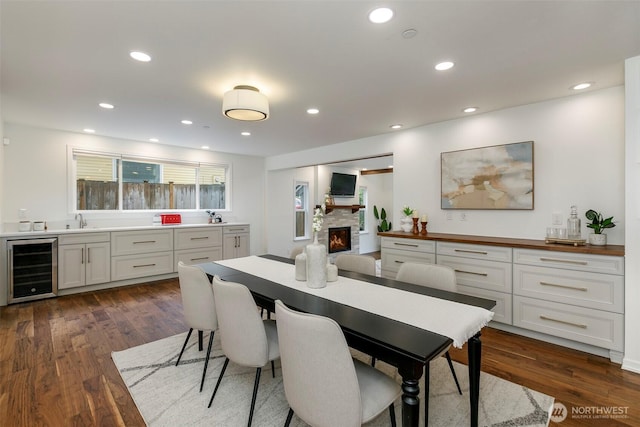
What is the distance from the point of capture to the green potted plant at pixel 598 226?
2658 mm

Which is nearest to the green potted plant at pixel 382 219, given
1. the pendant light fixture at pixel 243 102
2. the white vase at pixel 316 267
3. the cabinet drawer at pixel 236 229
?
the cabinet drawer at pixel 236 229

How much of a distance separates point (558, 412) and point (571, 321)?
1104mm

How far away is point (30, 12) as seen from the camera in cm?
171

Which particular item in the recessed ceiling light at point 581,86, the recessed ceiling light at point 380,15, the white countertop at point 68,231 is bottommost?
the white countertop at point 68,231

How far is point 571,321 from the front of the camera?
2596 millimetres

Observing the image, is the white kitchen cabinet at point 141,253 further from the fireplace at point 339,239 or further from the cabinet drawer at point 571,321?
the cabinet drawer at point 571,321

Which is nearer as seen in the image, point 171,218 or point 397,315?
point 397,315

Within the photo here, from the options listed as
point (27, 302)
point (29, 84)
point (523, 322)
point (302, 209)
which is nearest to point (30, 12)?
point (29, 84)

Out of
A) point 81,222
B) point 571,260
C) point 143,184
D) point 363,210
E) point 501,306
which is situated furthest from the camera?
point 363,210

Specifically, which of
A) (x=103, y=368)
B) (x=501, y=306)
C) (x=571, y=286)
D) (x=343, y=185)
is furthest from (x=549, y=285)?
(x=343, y=185)

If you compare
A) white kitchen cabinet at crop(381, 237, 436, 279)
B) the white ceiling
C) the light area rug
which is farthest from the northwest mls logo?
the white ceiling

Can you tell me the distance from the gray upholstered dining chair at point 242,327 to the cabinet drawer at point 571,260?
8.39 feet

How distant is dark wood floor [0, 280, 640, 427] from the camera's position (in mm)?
1844

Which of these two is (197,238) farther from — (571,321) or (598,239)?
(598,239)
